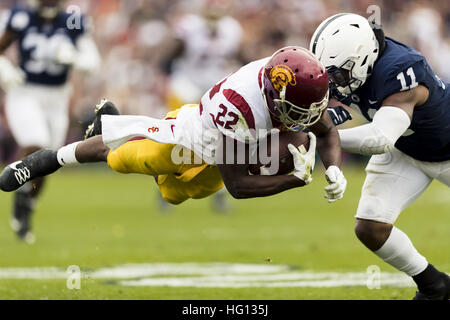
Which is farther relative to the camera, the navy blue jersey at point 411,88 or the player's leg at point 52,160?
the player's leg at point 52,160

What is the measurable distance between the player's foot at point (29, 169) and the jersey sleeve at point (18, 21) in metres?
2.99

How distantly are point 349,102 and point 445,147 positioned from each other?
561 mm

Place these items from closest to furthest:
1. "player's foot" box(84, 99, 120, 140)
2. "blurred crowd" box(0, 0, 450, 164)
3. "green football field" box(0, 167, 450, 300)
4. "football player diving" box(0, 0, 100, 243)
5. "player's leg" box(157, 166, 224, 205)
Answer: "player's leg" box(157, 166, 224, 205), "player's foot" box(84, 99, 120, 140), "green football field" box(0, 167, 450, 300), "football player diving" box(0, 0, 100, 243), "blurred crowd" box(0, 0, 450, 164)

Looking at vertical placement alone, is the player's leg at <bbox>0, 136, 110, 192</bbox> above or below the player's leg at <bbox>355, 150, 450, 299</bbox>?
above

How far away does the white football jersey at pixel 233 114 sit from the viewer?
403 cm

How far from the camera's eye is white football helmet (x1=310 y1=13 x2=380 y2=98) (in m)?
4.31

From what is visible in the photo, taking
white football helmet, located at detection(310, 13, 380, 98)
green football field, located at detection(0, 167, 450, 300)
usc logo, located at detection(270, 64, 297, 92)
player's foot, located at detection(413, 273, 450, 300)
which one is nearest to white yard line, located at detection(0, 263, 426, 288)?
green football field, located at detection(0, 167, 450, 300)

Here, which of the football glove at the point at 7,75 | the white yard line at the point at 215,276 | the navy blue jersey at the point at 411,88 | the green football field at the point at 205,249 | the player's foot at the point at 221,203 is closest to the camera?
the navy blue jersey at the point at 411,88

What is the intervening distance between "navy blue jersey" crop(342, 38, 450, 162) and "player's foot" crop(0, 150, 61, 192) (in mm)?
1654

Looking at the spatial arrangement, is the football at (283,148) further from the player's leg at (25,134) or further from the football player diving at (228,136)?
the player's leg at (25,134)

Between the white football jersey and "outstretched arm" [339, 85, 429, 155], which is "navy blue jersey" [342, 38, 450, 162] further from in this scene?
the white football jersey

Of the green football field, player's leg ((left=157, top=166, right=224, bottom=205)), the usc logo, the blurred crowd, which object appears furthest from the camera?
the blurred crowd

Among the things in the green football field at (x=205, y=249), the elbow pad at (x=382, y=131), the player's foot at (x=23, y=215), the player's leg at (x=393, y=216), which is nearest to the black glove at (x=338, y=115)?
the elbow pad at (x=382, y=131)
